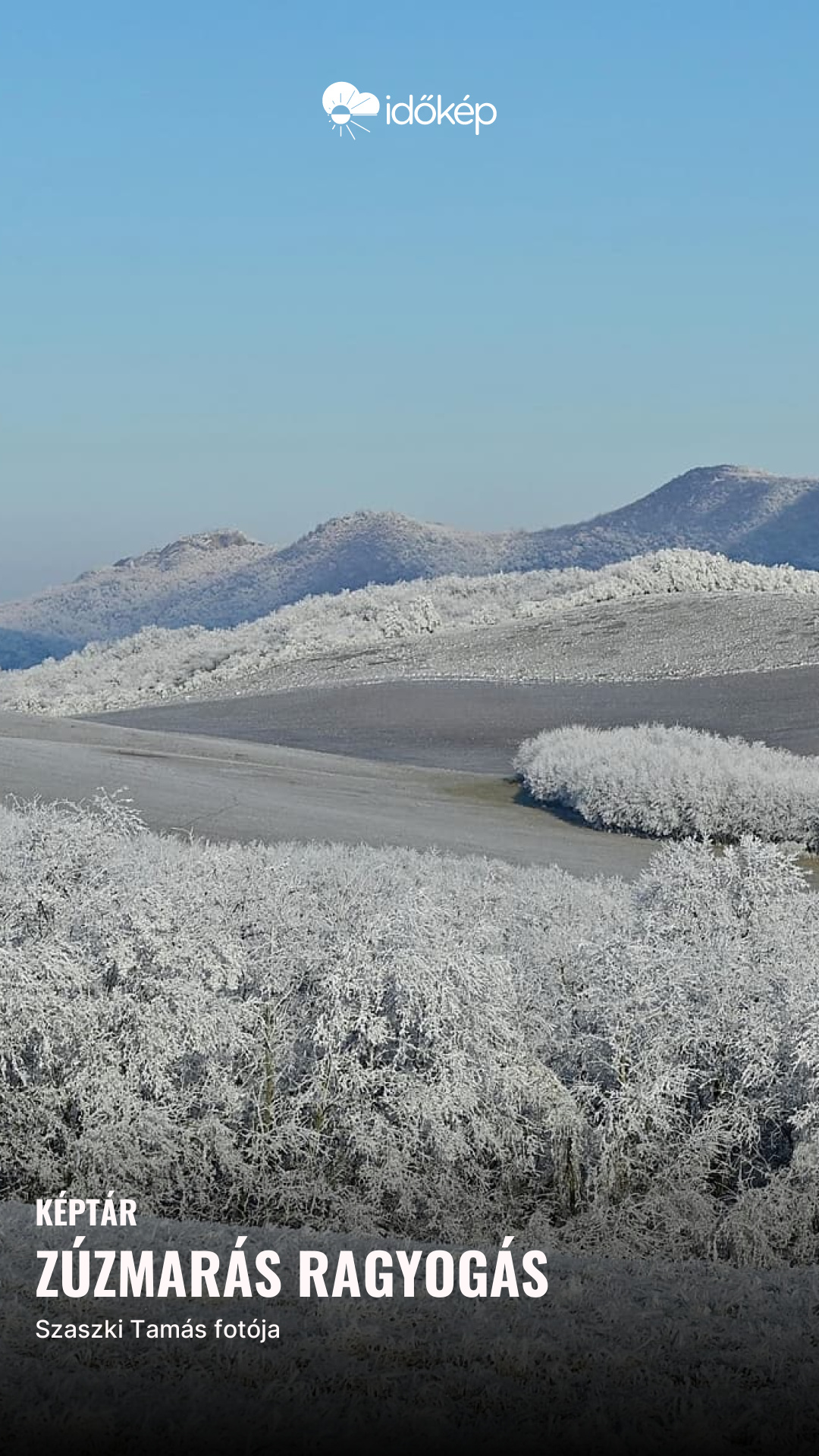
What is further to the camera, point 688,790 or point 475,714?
Answer: point 475,714

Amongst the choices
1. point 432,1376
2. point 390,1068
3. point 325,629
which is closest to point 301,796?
point 390,1068

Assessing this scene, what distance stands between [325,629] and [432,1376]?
76.3m

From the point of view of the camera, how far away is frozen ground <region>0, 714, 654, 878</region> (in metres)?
28.0

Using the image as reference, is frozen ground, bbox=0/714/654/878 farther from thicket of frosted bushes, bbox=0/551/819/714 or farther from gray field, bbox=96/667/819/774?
thicket of frosted bushes, bbox=0/551/819/714

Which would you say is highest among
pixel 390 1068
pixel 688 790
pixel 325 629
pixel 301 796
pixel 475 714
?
→ pixel 325 629

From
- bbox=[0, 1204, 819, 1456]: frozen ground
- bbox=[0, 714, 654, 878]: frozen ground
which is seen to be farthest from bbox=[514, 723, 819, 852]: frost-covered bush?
bbox=[0, 1204, 819, 1456]: frozen ground

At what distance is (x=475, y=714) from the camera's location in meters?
52.0

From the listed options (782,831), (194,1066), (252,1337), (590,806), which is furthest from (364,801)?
(252,1337)

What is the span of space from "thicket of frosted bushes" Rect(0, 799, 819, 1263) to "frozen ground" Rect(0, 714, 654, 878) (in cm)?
1065

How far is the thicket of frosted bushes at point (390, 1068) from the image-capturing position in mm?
13555

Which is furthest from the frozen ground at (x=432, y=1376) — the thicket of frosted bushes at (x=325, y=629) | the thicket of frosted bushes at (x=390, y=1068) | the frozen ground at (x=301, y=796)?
the thicket of frosted bushes at (x=325, y=629)

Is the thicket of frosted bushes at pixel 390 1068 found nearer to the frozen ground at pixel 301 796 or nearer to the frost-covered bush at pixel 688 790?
the frozen ground at pixel 301 796

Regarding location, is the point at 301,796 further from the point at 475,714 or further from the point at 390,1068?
the point at 475,714

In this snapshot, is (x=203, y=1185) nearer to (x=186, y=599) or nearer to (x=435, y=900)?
(x=435, y=900)
